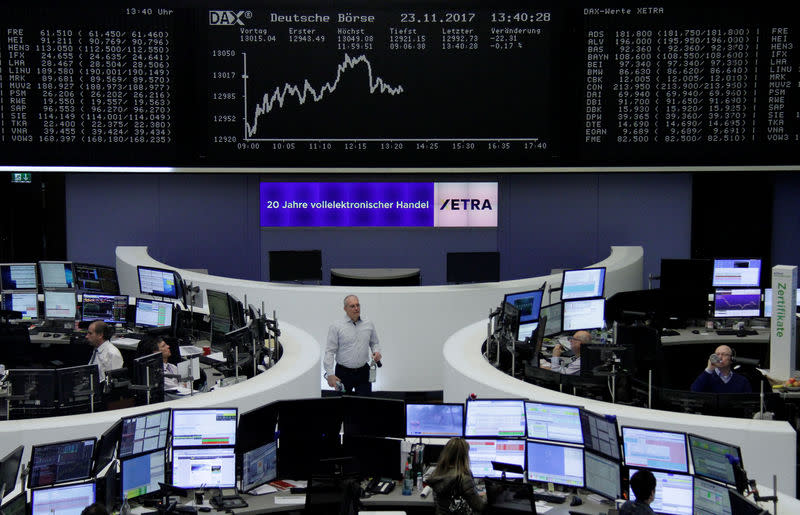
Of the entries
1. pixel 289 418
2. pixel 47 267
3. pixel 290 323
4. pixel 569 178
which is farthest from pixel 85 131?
pixel 569 178

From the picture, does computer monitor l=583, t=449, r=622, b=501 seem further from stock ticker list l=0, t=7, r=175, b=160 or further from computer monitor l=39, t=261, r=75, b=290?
computer monitor l=39, t=261, r=75, b=290

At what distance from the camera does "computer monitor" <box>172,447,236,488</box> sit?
223 inches

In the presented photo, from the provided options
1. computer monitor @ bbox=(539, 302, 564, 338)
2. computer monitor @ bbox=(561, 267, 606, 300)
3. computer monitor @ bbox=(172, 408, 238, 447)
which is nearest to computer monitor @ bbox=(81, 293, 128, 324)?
computer monitor @ bbox=(539, 302, 564, 338)

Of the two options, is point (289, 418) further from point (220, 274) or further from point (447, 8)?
point (220, 274)

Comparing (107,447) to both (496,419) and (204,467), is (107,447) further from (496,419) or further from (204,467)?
(496,419)

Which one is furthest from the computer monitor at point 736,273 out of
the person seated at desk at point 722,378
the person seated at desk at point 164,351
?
the person seated at desk at point 164,351

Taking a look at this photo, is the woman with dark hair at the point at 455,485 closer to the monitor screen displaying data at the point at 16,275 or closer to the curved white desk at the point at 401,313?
the curved white desk at the point at 401,313

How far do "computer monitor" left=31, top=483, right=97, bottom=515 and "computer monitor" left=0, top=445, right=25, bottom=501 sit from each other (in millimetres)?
125

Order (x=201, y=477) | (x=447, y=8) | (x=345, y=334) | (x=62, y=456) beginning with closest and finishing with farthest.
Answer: (x=62, y=456)
(x=201, y=477)
(x=345, y=334)
(x=447, y=8)

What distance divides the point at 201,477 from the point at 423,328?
4160 millimetres

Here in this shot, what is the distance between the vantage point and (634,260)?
11.4 metres

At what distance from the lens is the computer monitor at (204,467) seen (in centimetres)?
566

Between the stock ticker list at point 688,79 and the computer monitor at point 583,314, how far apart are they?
1524mm

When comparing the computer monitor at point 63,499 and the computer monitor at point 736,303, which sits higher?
A: the computer monitor at point 736,303
